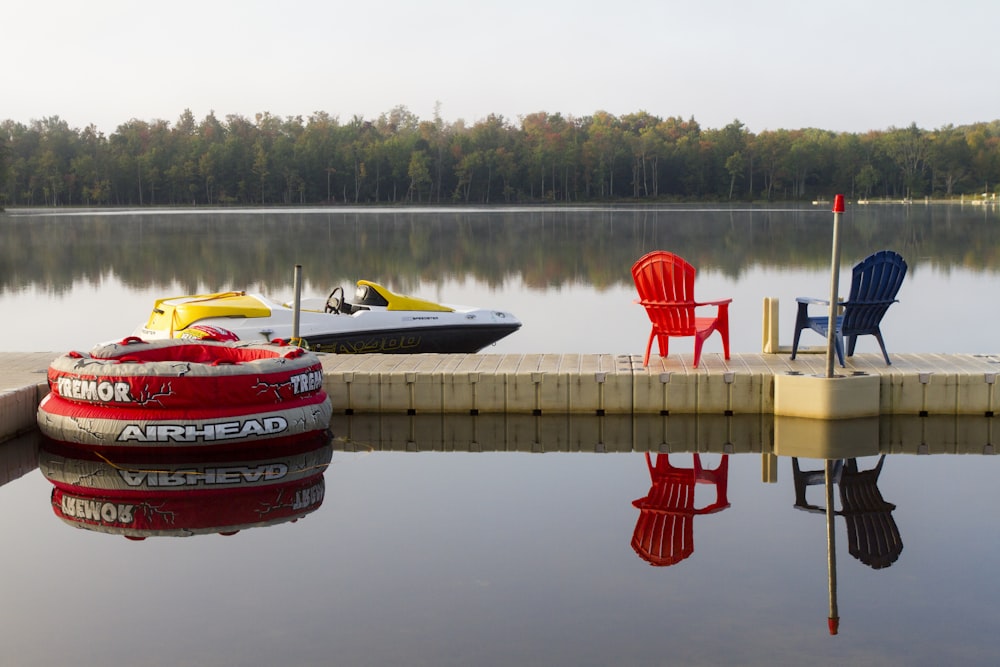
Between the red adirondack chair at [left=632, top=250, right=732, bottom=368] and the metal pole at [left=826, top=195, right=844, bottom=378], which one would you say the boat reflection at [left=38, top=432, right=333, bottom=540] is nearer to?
the red adirondack chair at [left=632, top=250, right=732, bottom=368]

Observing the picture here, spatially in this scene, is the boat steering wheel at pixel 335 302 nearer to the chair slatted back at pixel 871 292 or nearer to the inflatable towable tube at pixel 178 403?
the inflatable towable tube at pixel 178 403

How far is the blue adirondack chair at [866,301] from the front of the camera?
9594 mm

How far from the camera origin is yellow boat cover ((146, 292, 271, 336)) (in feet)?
39.7

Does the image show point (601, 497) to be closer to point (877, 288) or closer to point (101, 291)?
point (877, 288)

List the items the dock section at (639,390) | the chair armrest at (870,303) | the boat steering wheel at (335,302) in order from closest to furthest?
the dock section at (639,390) < the chair armrest at (870,303) < the boat steering wheel at (335,302)

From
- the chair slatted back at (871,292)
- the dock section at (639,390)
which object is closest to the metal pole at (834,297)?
the dock section at (639,390)

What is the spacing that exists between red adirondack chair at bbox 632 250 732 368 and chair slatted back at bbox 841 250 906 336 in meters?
1.01

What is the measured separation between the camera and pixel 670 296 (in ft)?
32.1

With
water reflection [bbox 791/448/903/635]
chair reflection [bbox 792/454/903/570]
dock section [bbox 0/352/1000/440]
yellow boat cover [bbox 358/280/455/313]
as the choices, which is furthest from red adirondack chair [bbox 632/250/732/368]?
yellow boat cover [bbox 358/280/455/313]

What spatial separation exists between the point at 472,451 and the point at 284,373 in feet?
4.98

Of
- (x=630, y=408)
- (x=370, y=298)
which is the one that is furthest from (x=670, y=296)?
(x=370, y=298)

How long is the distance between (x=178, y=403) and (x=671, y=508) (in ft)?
11.2

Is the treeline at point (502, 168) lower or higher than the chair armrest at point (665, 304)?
higher

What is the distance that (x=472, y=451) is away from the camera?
898 cm
